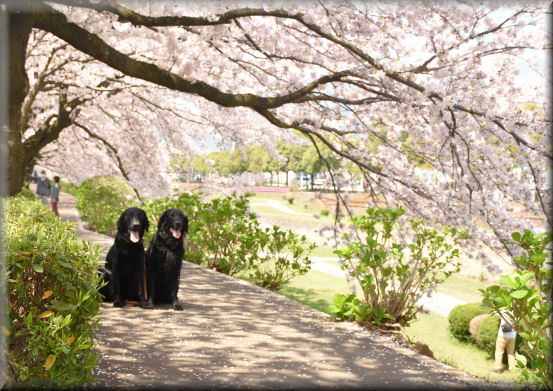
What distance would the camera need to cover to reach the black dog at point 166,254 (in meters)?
6.29

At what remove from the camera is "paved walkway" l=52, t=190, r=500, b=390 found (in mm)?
4043

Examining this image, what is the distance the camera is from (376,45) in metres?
6.23

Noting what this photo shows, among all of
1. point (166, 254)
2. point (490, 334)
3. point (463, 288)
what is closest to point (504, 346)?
point (490, 334)

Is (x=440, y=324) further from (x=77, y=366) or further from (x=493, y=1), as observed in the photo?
(x=77, y=366)

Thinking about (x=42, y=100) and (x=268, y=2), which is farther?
(x=42, y=100)

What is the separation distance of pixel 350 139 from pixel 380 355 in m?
4.21

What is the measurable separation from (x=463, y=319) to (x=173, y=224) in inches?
303

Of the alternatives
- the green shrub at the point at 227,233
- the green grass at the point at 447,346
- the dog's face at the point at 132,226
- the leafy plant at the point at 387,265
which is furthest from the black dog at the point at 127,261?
the green grass at the point at 447,346

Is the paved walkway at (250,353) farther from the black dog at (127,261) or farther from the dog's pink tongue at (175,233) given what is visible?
the dog's pink tongue at (175,233)

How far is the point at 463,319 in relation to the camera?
11.1 m

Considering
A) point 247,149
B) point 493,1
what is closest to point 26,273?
point 493,1

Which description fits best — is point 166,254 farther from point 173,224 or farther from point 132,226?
point 132,226

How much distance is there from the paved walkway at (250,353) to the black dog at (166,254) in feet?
1.06

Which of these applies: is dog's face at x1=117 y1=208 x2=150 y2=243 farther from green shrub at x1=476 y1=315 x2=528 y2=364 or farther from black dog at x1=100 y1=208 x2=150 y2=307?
green shrub at x1=476 y1=315 x2=528 y2=364
